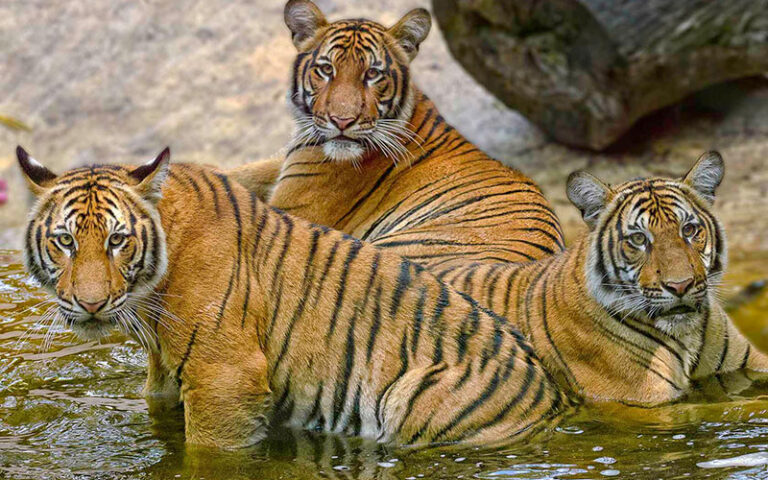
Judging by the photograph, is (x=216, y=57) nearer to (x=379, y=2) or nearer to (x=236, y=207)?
(x=379, y=2)

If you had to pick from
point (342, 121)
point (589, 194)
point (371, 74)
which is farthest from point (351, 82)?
point (589, 194)

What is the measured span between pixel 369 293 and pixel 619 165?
17.0 feet

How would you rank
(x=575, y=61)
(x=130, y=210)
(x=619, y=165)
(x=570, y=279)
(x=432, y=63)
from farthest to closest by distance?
(x=432, y=63) → (x=619, y=165) → (x=575, y=61) → (x=570, y=279) → (x=130, y=210)

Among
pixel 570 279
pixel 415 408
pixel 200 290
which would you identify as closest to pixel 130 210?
pixel 200 290

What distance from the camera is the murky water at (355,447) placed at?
11.9ft

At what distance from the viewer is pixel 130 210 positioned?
3688mm

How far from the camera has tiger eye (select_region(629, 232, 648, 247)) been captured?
13.9ft

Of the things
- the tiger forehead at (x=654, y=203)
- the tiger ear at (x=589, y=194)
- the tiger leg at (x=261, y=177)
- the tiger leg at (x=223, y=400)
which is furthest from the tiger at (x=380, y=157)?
the tiger leg at (x=223, y=400)

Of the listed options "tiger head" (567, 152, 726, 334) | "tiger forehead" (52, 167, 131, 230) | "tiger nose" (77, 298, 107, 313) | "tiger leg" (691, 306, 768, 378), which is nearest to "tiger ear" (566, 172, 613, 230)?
"tiger head" (567, 152, 726, 334)

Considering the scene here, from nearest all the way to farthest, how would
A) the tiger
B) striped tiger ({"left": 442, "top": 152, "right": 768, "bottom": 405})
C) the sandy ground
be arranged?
striped tiger ({"left": 442, "top": 152, "right": 768, "bottom": 405}) → the tiger → the sandy ground

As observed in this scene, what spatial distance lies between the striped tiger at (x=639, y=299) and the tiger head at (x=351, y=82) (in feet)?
4.71

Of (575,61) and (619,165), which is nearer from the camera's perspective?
(575,61)

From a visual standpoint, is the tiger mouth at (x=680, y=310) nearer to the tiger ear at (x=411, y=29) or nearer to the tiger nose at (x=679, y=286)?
the tiger nose at (x=679, y=286)

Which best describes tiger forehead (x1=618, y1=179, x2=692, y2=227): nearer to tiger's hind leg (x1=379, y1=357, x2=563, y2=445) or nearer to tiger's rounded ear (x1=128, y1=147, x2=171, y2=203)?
tiger's hind leg (x1=379, y1=357, x2=563, y2=445)
